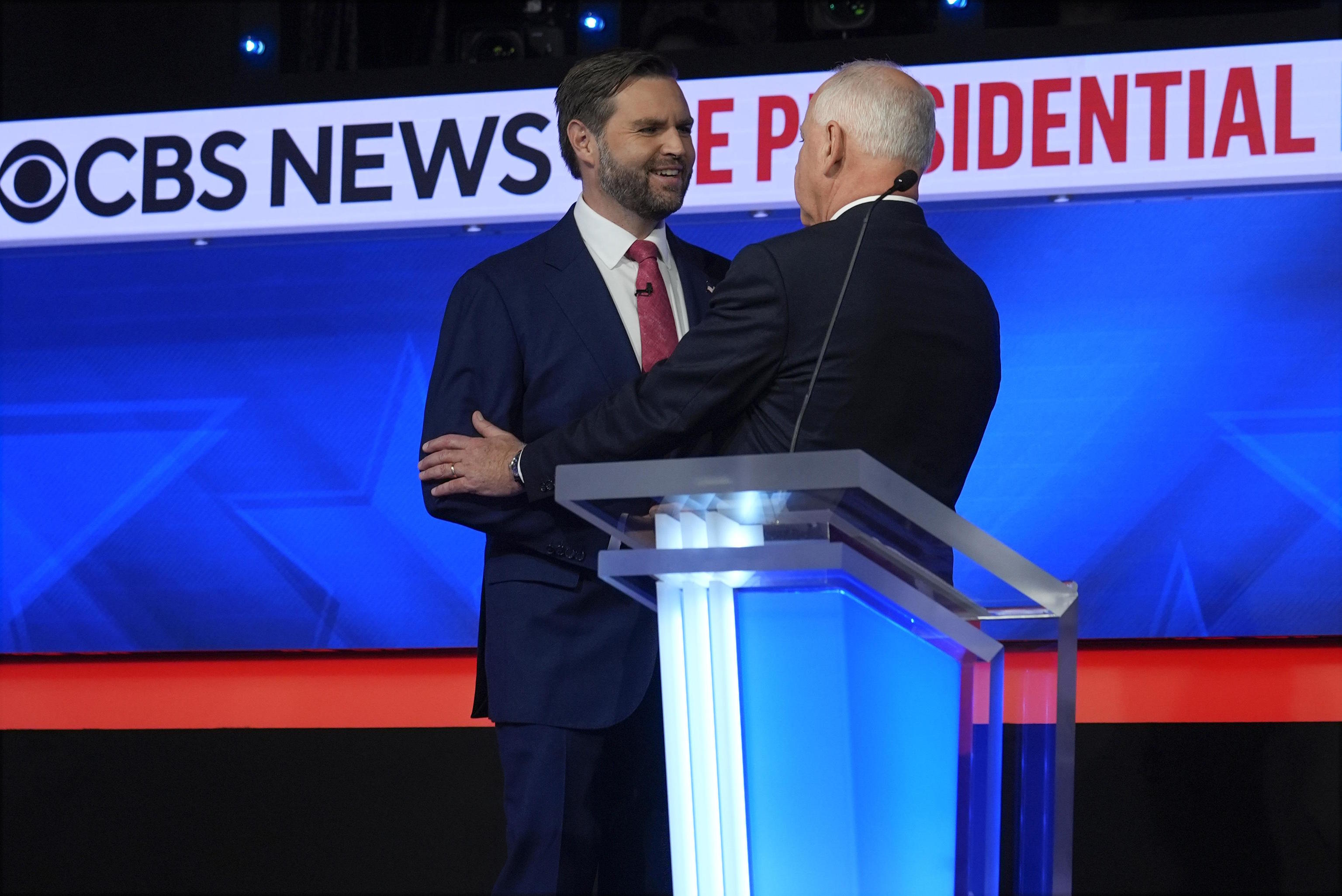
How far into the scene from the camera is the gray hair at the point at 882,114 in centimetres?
173

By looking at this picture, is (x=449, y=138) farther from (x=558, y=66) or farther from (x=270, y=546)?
(x=270, y=546)

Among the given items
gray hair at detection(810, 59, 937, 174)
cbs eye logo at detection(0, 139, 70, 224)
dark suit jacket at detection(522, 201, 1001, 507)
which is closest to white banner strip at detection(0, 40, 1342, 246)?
cbs eye logo at detection(0, 139, 70, 224)

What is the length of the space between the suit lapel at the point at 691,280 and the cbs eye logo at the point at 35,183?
1.82 meters

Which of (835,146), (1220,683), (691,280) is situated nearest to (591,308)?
(691,280)

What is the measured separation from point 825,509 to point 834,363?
42 cm

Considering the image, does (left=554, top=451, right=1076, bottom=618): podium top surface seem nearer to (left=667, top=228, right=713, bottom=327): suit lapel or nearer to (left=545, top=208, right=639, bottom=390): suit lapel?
(left=545, top=208, right=639, bottom=390): suit lapel

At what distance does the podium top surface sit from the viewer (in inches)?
45.9

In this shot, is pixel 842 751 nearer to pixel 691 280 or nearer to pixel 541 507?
pixel 541 507

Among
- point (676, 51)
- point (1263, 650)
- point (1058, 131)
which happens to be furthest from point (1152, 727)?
point (676, 51)

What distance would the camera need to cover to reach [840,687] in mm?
1223

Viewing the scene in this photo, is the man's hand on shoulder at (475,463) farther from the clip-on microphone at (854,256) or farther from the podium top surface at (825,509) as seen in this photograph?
the podium top surface at (825,509)

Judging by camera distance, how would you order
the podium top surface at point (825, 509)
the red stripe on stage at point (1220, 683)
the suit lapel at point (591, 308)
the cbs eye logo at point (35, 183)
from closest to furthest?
the podium top surface at point (825, 509)
the suit lapel at point (591, 308)
the red stripe on stage at point (1220, 683)
the cbs eye logo at point (35, 183)

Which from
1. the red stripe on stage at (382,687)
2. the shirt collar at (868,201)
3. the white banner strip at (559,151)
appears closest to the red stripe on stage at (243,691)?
the red stripe on stage at (382,687)

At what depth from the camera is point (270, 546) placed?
10.7 ft
